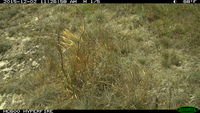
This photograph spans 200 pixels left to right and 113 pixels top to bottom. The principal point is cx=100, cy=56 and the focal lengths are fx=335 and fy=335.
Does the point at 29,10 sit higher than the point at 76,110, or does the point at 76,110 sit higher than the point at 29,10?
the point at 29,10

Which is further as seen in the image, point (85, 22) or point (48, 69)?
point (85, 22)

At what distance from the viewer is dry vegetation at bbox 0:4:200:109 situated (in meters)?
4.57

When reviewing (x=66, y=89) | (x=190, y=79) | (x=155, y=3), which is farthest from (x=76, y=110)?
(x=155, y=3)

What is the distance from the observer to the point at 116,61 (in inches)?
203

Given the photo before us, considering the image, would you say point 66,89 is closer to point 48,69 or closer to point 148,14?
point 48,69

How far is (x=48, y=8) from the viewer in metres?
A: 8.04

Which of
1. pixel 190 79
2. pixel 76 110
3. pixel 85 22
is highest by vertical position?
pixel 85 22

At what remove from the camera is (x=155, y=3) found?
6836mm

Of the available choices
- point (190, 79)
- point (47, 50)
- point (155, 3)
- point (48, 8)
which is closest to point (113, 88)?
point (190, 79)

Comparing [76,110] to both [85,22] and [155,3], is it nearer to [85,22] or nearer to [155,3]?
→ [85,22]

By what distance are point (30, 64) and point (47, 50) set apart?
41cm

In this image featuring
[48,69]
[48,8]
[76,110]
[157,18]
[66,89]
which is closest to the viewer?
[76,110]

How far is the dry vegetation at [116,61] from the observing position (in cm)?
457

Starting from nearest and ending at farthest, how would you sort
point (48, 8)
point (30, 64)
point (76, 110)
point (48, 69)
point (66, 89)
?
point (76, 110) → point (66, 89) → point (48, 69) → point (30, 64) → point (48, 8)
